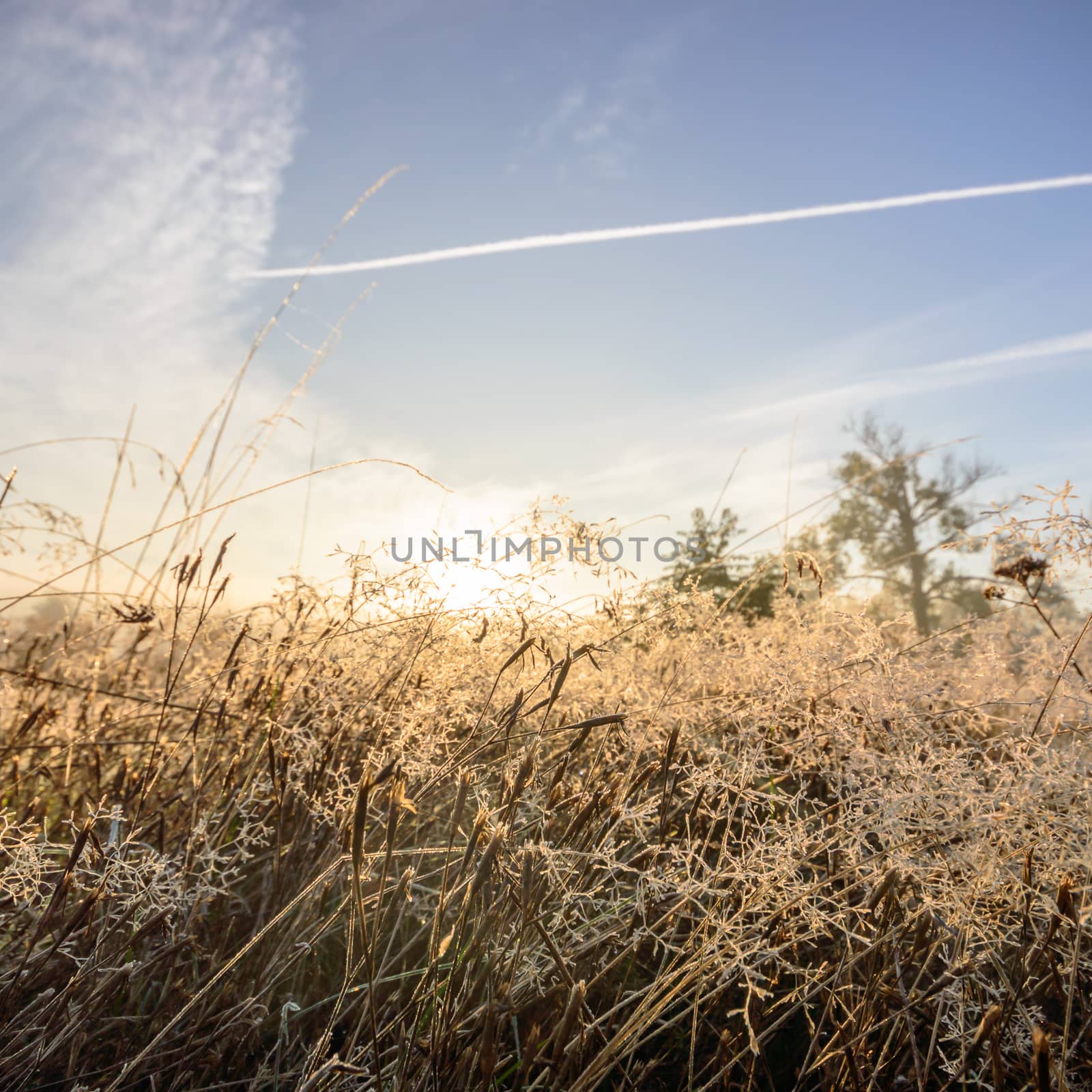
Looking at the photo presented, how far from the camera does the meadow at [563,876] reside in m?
1.05

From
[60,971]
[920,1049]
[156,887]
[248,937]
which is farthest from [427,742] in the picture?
[920,1049]

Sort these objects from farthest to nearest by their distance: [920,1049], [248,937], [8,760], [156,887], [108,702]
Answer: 1. [108,702]
2. [8,760]
3. [248,937]
4. [920,1049]
5. [156,887]

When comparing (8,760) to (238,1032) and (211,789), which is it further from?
(238,1032)

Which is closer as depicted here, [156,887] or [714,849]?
[156,887]

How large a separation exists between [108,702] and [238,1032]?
1351 mm

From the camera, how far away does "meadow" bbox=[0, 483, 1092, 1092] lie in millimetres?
1054

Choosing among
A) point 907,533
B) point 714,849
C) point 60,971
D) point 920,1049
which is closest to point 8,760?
point 60,971

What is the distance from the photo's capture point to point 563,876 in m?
1.14

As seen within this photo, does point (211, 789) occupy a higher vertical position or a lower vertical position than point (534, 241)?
lower

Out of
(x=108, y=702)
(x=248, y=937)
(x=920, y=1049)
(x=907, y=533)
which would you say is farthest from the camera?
(x=907, y=533)

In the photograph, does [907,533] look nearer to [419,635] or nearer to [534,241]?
[534,241]

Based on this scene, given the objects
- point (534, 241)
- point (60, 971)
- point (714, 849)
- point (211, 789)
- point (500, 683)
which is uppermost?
point (534, 241)

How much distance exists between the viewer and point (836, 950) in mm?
1317

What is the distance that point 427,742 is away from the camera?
1.31 metres
